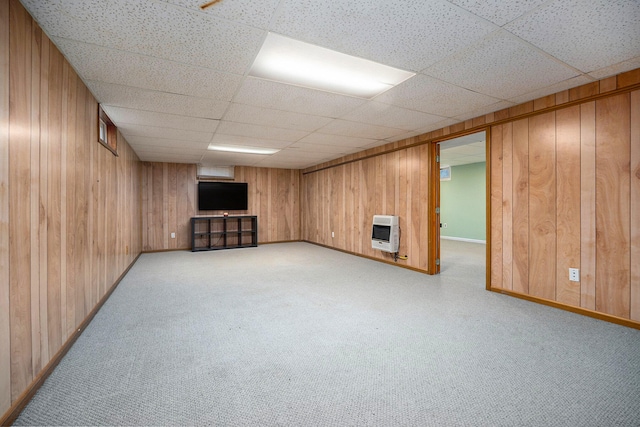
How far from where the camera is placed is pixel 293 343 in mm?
2156

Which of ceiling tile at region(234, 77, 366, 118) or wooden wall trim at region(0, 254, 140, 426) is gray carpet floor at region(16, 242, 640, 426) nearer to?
wooden wall trim at region(0, 254, 140, 426)

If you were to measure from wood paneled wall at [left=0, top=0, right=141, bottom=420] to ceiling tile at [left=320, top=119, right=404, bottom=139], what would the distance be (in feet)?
8.85

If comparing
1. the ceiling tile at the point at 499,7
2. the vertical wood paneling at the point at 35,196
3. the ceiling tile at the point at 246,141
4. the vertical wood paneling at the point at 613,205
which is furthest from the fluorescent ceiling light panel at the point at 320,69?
the ceiling tile at the point at 246,141

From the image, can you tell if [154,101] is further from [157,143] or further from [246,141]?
[157,143]

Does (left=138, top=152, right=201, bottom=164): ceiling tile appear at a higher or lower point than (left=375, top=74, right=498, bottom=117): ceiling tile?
higher

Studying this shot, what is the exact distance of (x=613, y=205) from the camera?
251 cm

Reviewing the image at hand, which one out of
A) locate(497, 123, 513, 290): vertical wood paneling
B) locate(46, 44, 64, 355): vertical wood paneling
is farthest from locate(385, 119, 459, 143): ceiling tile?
locate(46, 44, 64, 355): vertical wood paneling

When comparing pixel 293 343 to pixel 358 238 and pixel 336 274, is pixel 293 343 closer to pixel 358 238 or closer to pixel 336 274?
pixel 336 274

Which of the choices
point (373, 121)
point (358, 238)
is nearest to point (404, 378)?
point (373, 121)

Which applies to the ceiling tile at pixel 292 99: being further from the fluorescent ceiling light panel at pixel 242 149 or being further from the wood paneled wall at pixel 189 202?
the wood paneled wall at pixel 189 202

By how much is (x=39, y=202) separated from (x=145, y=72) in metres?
1.28

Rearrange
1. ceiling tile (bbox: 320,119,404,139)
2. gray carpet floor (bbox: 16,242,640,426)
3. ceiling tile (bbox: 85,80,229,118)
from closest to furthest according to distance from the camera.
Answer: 1. gray carpet floor (bbox: 16,242,640,426)
2. ceiling tile (bbox: 85,80,229,118)
3. ceiling tile (bbox: 320,119,404,139)

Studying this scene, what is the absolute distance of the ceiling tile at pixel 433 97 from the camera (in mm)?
2592

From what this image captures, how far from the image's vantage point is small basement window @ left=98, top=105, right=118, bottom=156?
3.11m
